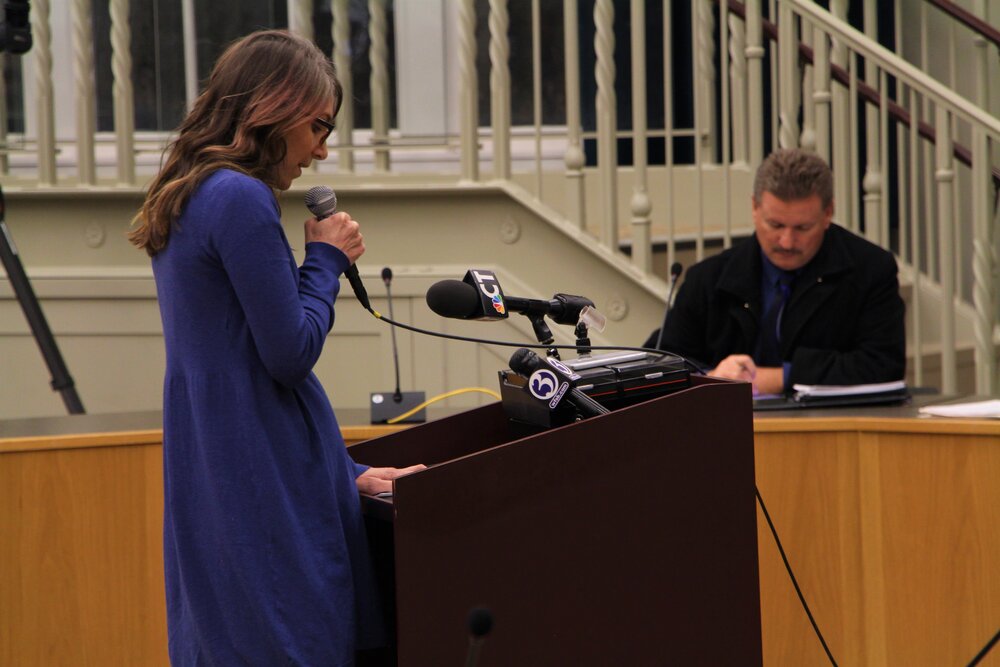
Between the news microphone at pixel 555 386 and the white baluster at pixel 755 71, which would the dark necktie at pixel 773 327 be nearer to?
the white baluster at pixel 755 71

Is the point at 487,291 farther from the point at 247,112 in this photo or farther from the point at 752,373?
the point at 752,373

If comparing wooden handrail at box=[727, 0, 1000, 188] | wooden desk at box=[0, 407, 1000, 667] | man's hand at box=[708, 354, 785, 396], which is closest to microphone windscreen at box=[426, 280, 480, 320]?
wooden desk at box=[0, 407, 1000, 667]

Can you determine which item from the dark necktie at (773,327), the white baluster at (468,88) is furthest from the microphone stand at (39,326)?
the dark necktie at (773,327)

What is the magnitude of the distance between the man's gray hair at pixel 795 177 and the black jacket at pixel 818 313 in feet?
0.64

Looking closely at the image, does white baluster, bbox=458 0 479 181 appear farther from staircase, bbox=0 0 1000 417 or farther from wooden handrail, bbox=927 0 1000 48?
wooden handrail, bbox=927 0 1000 48

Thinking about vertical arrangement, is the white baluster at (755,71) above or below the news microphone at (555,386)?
above

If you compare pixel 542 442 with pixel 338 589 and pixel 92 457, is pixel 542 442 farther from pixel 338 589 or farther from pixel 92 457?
pixel 92 457

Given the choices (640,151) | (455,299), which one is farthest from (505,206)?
(455,299)

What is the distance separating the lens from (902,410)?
107 inches

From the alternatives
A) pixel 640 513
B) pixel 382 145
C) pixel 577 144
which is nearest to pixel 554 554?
pixel 640 513

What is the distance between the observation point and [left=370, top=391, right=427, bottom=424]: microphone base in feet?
9.21

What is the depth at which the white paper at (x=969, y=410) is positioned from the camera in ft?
8.30

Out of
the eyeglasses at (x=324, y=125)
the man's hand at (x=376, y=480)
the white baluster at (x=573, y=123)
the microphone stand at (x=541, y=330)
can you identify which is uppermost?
the white baluster at (x=573, y=123)

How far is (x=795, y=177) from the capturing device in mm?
3195
